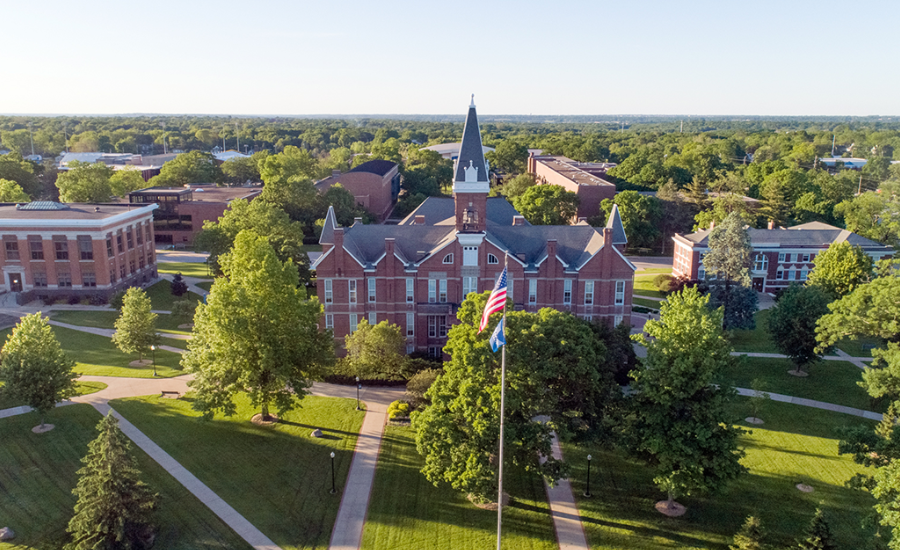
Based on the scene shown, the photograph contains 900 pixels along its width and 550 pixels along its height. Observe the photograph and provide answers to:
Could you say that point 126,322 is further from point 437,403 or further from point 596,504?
point 596,504

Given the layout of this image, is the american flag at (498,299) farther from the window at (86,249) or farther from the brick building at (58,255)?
the window at (86,249)

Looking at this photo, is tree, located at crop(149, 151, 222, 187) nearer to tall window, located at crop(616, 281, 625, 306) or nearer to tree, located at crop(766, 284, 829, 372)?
tall window, located at crop(616, 281, 625, 306)

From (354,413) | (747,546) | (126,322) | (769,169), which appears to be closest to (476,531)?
(747,546)

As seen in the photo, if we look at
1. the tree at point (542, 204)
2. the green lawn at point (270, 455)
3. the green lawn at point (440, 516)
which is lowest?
the green lawn at point (440, 516)

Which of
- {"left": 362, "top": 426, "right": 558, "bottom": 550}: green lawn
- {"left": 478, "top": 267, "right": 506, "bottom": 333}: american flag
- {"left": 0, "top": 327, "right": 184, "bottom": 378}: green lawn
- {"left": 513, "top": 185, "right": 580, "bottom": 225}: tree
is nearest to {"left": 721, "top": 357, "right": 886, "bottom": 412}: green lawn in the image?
{"left": 362, "top": 426, "right": 558, "bottom": 550}: green lawn

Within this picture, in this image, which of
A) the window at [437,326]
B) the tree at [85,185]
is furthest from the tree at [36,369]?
the tree at [85,185]

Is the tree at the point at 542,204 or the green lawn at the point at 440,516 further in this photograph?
the tree at the point at 542,204
